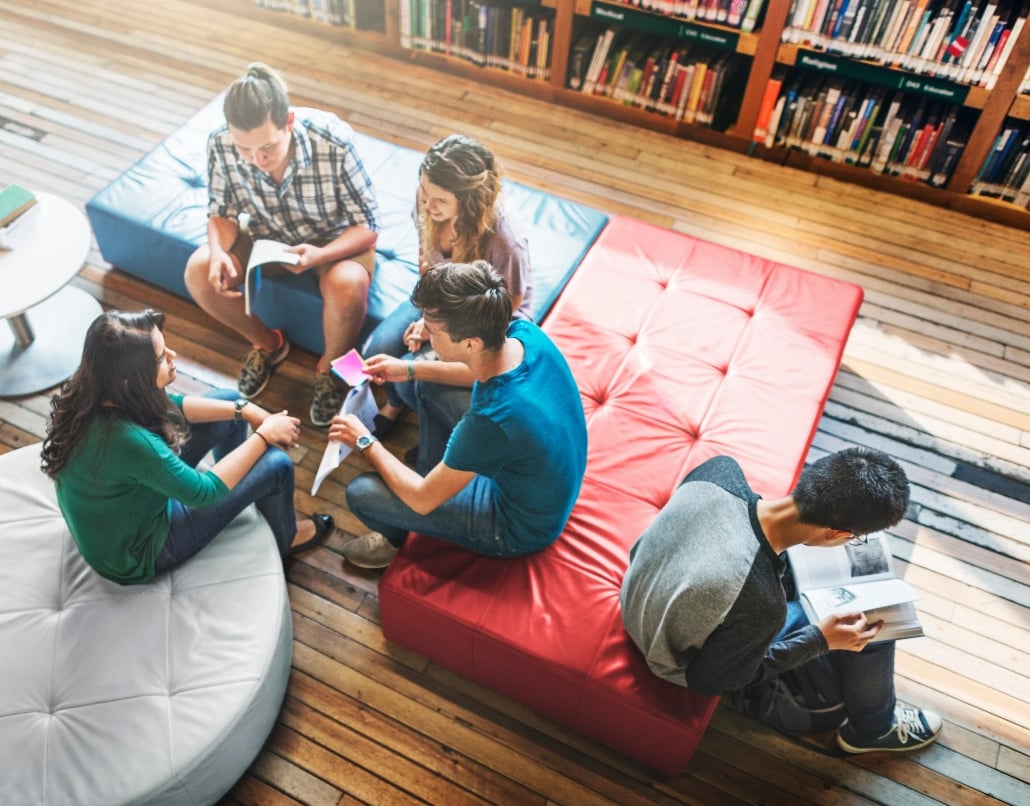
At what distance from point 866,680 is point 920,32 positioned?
2.84 meters

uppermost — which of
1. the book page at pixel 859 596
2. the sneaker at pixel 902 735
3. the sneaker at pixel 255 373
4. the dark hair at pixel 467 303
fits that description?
the dark hair at pixel 467 303

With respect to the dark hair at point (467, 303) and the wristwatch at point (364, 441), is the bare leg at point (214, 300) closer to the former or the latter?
the wristwatch at point (364, 441)

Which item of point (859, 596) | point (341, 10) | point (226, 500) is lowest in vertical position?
point (226, 500)

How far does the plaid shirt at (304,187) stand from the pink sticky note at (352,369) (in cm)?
59

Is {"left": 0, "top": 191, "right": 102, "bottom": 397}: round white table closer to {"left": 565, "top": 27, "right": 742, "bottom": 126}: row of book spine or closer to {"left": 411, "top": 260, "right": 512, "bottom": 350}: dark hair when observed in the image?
{"left": 411, "top": 260, "right": 512, "bottom": 350}: dark hair

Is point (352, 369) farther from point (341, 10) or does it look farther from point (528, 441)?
point (341, 10)

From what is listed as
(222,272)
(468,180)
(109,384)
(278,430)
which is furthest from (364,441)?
(222,272)

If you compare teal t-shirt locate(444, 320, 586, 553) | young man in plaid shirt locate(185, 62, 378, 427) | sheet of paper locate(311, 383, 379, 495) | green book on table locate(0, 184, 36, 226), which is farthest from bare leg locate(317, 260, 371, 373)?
green book on table locate(0, 184, 36, 226)

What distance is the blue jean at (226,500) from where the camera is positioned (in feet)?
7.63

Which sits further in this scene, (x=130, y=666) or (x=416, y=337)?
(x=416, y=337)

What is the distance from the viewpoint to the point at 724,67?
4145 mm

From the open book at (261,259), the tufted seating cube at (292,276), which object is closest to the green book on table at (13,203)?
the tufted seating cube at (292,276)

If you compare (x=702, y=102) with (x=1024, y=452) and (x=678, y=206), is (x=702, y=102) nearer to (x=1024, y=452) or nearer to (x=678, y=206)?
(x=678, y=206)

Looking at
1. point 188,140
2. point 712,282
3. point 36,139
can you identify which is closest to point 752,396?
point 712,282
